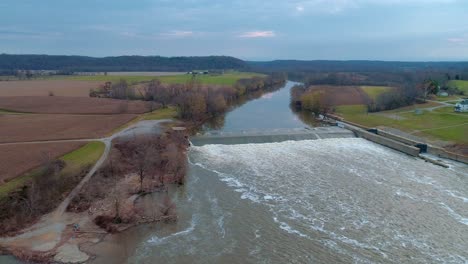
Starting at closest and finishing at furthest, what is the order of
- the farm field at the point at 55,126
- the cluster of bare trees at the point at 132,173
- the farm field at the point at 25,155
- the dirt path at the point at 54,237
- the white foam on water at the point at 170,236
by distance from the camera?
the dirt path at the point at 54,237, the white foam on water at the point at 170,236, the cluster of bare trees at the point at 132,173, the farm field at the point at 25,155, the farm field at the point at 55,126

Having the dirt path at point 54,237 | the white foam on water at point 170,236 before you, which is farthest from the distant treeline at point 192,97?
the white foam on water at point 170,236

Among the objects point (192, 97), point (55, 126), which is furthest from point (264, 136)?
point (55, 126)

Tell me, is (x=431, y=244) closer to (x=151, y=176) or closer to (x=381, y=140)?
(x=151, y=176)

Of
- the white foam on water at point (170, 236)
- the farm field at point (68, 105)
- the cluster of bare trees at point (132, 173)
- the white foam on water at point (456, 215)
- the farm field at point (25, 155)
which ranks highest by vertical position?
the farm field at point (68, 105)

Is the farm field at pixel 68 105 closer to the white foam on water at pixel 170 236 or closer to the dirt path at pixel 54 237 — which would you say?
the dirt path at pixel 54 237

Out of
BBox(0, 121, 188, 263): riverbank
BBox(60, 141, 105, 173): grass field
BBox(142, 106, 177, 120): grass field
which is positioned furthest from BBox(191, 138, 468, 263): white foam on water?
BBox(142, 106, 177, 120): grass field

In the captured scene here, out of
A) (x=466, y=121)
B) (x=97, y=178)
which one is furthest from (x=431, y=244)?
(x=466, y=121)
